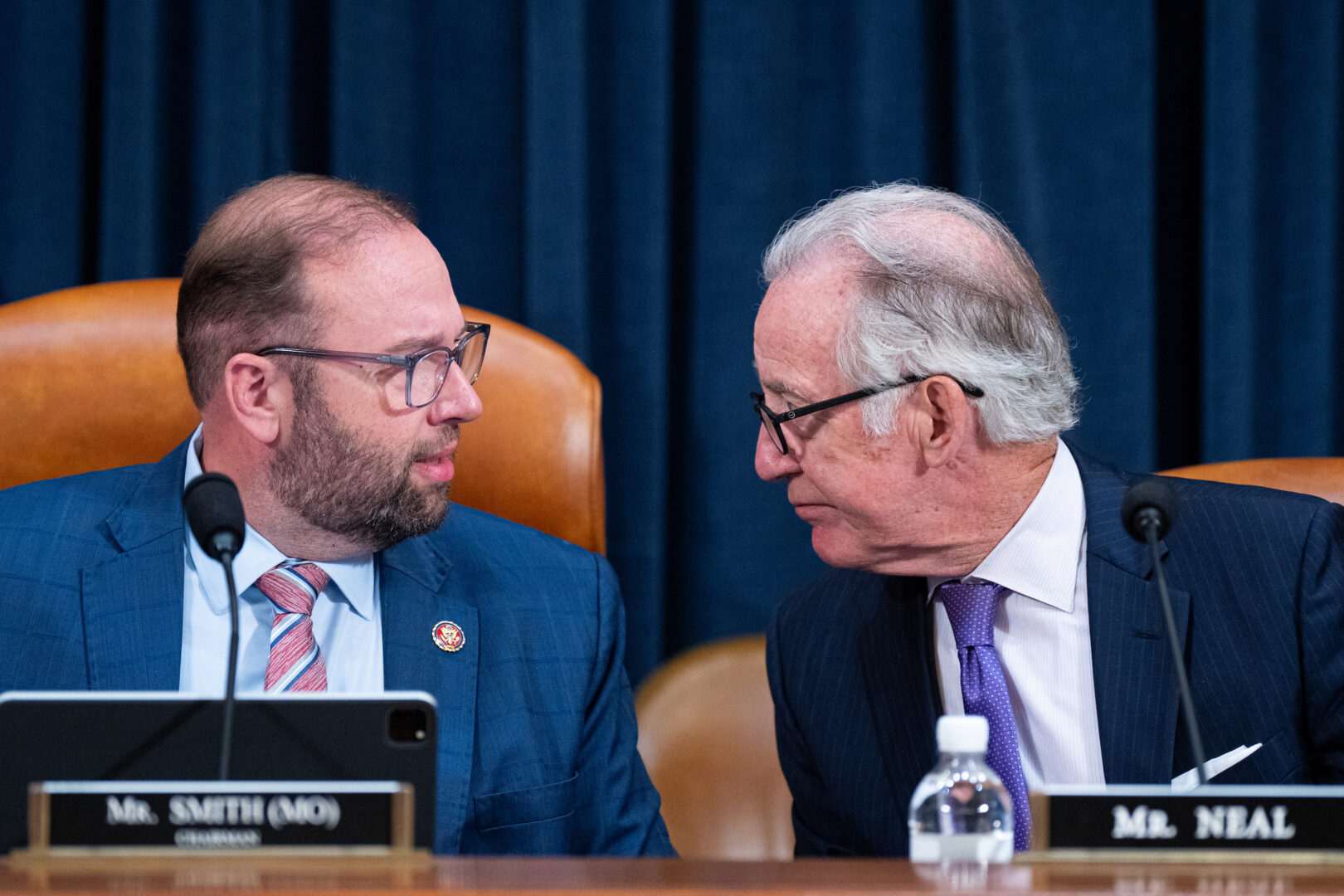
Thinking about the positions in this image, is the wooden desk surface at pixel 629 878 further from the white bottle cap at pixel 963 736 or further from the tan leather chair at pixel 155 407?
the tan leather chair at pixel 155 407

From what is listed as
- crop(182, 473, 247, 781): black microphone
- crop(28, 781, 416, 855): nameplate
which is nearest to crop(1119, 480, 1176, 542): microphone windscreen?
crop(28, 781, 416, 855): nameplate

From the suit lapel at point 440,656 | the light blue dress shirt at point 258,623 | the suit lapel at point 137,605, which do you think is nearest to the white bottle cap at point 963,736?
the suit lapel at point 440,656

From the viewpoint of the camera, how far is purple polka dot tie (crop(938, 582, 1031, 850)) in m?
1.60

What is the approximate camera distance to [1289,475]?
80.2 inches

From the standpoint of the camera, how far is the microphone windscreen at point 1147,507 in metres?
1.28

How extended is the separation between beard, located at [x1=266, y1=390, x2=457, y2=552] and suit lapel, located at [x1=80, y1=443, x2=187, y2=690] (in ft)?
0.54

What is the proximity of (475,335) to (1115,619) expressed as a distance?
96 cm

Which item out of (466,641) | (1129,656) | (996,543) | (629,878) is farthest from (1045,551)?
(629,878)

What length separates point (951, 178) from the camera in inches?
A: 102

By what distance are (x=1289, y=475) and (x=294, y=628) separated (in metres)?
1.48

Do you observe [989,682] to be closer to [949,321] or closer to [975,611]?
[975,611]

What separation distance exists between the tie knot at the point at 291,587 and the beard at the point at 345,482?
69 mm

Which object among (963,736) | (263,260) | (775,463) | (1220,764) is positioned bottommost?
(1220,764)

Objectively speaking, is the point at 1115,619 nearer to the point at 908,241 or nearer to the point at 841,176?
the point at 908,241
